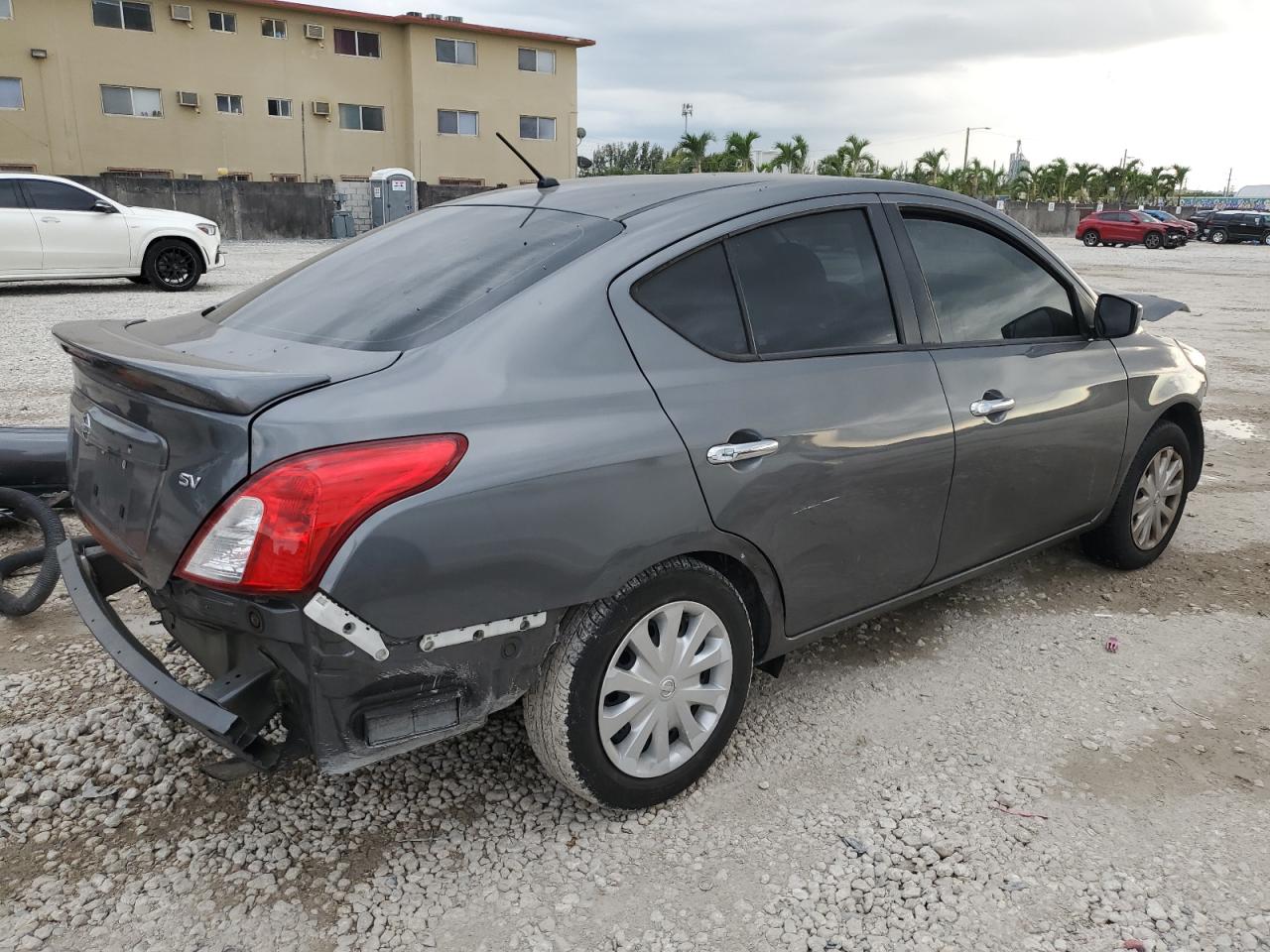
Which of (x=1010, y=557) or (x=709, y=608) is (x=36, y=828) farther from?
(x=1010, y=557)

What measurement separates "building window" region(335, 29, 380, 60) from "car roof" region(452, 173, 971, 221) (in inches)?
1528

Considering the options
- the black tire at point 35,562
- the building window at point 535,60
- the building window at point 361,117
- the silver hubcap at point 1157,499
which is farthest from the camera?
the building window at point 535,60

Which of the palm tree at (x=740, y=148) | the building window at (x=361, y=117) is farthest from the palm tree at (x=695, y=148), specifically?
the building window at (x=361, y=117)

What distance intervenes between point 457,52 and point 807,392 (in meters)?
40.4

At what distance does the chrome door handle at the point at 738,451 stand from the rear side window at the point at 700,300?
10.2 inches

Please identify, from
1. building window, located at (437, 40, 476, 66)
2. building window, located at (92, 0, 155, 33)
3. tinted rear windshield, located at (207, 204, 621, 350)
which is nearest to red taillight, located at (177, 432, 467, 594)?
tinted rear windshield, located at (207, 204, 621, 350)

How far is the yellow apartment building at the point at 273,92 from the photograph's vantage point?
3250cm

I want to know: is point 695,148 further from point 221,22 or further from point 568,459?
point 568,459

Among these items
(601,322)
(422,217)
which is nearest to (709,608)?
(601,322)

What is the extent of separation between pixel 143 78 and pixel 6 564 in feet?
118

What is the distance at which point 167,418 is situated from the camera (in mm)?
2193

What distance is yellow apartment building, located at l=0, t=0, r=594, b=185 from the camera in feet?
107

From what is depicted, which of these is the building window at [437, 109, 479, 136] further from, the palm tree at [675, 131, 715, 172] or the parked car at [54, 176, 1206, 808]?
the parked car at [54, 176, 1206, 808]

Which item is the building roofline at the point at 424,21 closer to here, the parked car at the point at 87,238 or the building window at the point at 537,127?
the building window at the point at 537,127
